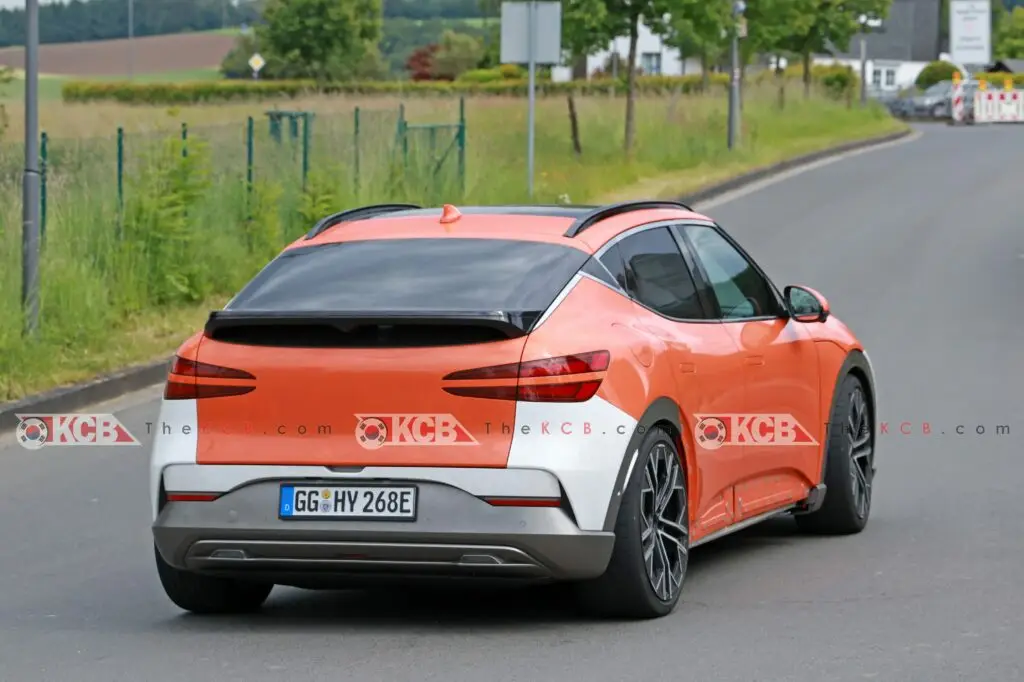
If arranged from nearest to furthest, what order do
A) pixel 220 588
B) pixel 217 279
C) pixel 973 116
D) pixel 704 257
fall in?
1. pixel 220 588
2. pixel 704 257
3. pixel 217 279
4. pixel 973 116

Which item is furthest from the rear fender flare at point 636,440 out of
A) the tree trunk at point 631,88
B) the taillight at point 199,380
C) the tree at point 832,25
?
the tree at point 832,25

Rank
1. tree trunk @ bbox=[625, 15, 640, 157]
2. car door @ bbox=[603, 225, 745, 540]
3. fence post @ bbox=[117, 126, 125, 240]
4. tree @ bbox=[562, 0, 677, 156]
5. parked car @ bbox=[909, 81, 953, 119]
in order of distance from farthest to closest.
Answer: parked car @ bbox=[909, 81, 953, 119] < tree trunk @ bbox=[625, 15, 640, 157] < tree @ bbox=[562, 0, 677, 156] < fence post @ bbox=[117, 126, 125, 240] < car door @ bbox=[603, 225, 745, 540]

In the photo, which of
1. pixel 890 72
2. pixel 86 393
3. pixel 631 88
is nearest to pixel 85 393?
pixel 86 393

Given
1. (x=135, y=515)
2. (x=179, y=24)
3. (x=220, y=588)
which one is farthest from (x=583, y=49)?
(x=179, y=24)

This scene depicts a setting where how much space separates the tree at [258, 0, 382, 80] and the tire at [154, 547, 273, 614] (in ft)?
290

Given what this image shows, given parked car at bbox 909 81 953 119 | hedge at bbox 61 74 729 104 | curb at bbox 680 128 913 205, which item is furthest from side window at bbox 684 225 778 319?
parked car at bbox 909 81 953 119

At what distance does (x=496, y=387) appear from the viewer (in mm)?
7141

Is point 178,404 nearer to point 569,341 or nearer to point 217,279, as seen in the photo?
point 569,341

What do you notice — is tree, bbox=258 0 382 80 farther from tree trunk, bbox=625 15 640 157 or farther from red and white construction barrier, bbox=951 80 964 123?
tree trunk, bbox=625 15 640 157

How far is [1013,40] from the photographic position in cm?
16012

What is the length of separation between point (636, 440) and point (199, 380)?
1525 millimetres

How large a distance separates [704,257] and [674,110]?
122 feet

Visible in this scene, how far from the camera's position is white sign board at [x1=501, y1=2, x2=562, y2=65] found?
30.7 m

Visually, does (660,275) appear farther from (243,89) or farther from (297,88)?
(243,89)
